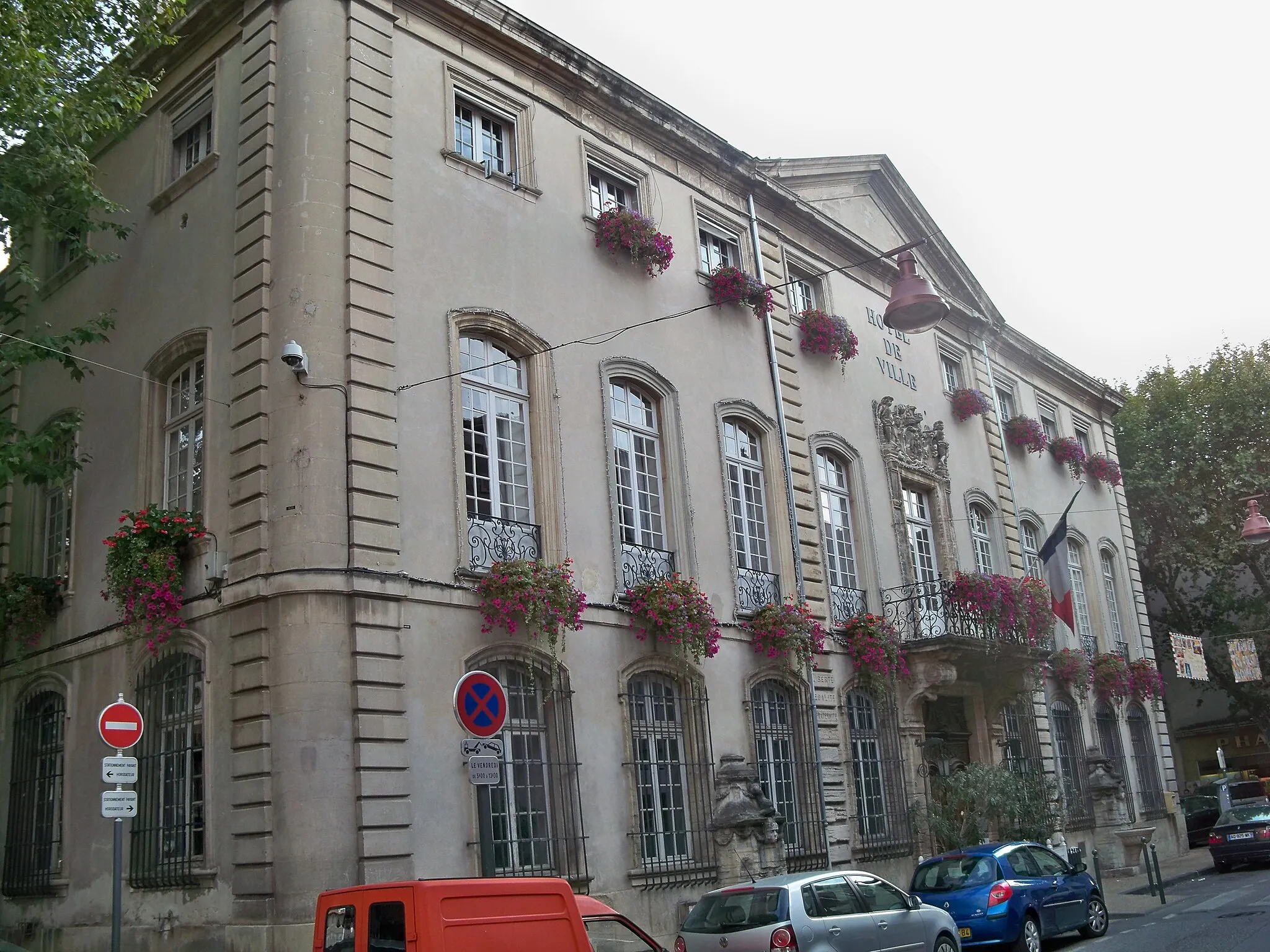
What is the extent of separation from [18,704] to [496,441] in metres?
7.67

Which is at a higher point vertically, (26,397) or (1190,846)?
(26,397)

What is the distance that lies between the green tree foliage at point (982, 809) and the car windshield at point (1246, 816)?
571 centimetres

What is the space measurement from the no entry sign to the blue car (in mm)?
9188

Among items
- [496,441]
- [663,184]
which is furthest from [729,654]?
[663,184]

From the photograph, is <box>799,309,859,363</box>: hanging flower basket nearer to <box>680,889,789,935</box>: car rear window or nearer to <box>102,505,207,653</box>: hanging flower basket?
<box>102,505,207,653</box>: hanging flower basket

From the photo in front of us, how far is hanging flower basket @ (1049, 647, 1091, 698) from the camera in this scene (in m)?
26.4

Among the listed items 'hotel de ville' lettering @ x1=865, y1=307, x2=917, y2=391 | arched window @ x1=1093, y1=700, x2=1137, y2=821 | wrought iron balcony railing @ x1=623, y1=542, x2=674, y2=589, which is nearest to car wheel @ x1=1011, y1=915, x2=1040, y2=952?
wrought iron balcony railing @ x1=623, y1=542, x2=674, y2=589

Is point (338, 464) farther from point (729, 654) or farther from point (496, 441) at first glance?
point (729, 654)

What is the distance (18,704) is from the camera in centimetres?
1644

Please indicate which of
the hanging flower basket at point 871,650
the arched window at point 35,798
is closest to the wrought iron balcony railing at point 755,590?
the hanging flower basket at point 871,650

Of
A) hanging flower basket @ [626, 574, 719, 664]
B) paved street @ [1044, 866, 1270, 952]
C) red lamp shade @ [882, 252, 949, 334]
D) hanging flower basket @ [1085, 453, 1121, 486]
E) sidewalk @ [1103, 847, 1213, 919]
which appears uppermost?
hanging flower basket @ [1085, 453, 1121, 486]

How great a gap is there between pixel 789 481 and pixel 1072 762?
38.9 feet

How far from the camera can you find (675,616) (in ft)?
51.3

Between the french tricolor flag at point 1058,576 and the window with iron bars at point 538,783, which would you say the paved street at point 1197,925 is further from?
the window with iron bars at point 538,783
